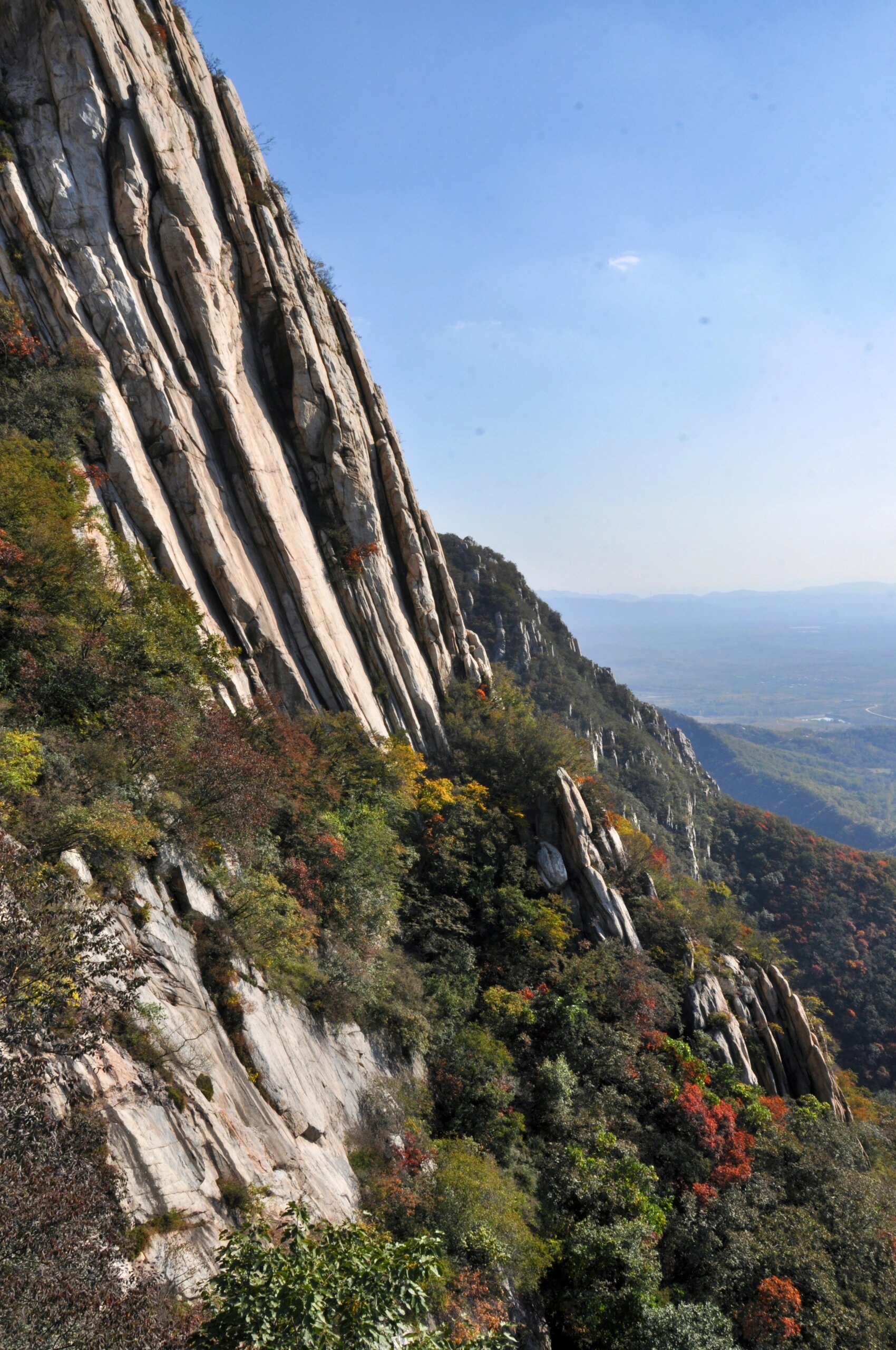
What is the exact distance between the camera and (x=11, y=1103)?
237 inches

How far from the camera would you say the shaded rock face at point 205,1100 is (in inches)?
297

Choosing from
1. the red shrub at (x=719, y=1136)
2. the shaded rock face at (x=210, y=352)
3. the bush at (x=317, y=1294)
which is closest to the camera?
the bush at (x=317, y=1294)

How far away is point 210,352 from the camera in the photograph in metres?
20.8

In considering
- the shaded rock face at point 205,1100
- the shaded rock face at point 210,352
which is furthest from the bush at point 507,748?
the shaded rock face at point 205,1100

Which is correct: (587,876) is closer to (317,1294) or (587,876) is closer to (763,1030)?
(763,1030)

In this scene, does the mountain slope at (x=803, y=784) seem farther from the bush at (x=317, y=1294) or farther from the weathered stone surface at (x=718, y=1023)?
the bush at (x=317, y=1294)

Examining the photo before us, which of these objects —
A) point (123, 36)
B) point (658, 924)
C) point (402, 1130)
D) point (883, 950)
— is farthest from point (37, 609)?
point (883, 950)

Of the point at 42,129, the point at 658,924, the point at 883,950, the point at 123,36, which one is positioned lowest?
the point at 883,950

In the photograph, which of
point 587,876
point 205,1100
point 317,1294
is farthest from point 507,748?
point 317,1294

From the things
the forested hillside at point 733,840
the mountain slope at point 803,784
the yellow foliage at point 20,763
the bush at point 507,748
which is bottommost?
the mountain slope at point 803,784

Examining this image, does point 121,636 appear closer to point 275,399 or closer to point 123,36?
point 275,399

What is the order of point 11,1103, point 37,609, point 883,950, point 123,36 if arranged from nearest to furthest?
point 11,1103, point 37,609, point 123,36, point 883,950

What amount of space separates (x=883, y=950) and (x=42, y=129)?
216 ft

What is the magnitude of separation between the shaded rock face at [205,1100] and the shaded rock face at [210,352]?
31.0 feet
